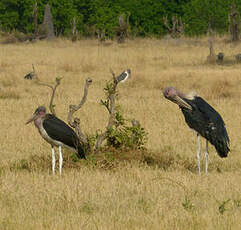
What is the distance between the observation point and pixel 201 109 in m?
6.98

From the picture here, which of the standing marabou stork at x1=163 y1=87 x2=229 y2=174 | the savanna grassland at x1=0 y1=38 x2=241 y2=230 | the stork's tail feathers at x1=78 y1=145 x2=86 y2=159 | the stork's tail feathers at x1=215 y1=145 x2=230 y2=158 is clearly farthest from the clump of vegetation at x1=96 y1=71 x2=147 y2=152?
the stork's tail feathers at x1=215 y1=145 x2=230 y2=158

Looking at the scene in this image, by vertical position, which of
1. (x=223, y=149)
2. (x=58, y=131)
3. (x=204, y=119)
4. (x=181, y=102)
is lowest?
(x=223, y=149)

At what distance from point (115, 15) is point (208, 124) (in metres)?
38.1

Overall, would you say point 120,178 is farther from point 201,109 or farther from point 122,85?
point 122,85

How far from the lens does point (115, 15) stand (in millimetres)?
44438

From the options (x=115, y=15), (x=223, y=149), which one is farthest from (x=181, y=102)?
(x=115, y=15)

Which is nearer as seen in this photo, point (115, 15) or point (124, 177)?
point (124, 177)

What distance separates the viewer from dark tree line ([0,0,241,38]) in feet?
140

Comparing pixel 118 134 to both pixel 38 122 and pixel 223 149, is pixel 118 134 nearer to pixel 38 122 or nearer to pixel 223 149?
pixel 38 122

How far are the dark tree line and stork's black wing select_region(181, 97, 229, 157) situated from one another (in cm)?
3563

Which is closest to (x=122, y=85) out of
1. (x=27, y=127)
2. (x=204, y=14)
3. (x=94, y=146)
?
(x=27, y=127)

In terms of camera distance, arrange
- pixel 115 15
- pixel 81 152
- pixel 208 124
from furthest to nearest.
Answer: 1. pixel 115 15
2. pixel 81 152
3. pixel 208 124

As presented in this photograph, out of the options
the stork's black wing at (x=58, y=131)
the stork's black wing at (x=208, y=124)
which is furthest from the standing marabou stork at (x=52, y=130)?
the stork's black wing at (x=208, y=124)

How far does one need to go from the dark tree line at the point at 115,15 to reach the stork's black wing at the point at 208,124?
117ft
